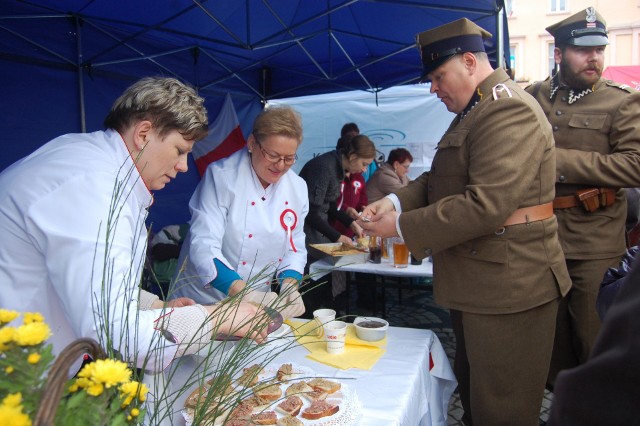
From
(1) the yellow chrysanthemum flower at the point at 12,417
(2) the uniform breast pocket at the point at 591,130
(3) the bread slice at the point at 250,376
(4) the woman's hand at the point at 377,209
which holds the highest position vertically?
(2) the uniform breast pocket at the point at 591,130

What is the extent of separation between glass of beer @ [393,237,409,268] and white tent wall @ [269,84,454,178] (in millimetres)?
4298

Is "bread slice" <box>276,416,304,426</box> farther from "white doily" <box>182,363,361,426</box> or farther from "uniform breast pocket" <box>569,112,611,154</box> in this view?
"uniform breast pocket" <box>569,112,611,154</box>

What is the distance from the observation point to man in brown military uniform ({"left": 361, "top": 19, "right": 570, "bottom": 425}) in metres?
1.75

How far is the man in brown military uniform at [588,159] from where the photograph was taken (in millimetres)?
2412

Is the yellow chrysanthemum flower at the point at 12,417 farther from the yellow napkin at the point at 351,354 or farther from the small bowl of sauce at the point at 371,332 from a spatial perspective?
the small bowl of sauce at the point at 371,332

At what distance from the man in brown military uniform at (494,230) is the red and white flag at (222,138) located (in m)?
5.08

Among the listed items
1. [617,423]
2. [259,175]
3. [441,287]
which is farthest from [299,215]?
[617,423]

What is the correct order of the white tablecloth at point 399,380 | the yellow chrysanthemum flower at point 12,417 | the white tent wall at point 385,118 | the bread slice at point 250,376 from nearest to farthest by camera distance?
the yellow chrysanthemum flower at point 12,417
the bread slice at point 250,376
the white tablecloth at point 399,380
the white tent wall at point 385,118

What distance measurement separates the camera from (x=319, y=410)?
120 centimetres

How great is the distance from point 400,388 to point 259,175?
4.27 feet

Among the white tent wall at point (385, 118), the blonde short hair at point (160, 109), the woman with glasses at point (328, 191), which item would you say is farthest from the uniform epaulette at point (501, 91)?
the white tent wall at point (385, 118)

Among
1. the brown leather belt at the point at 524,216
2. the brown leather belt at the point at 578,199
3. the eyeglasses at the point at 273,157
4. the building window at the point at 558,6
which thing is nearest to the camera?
the brown leather belt at the point at 524,216

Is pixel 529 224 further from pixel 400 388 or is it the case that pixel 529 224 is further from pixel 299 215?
pixel 299 215

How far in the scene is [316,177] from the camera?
13.5 ft
